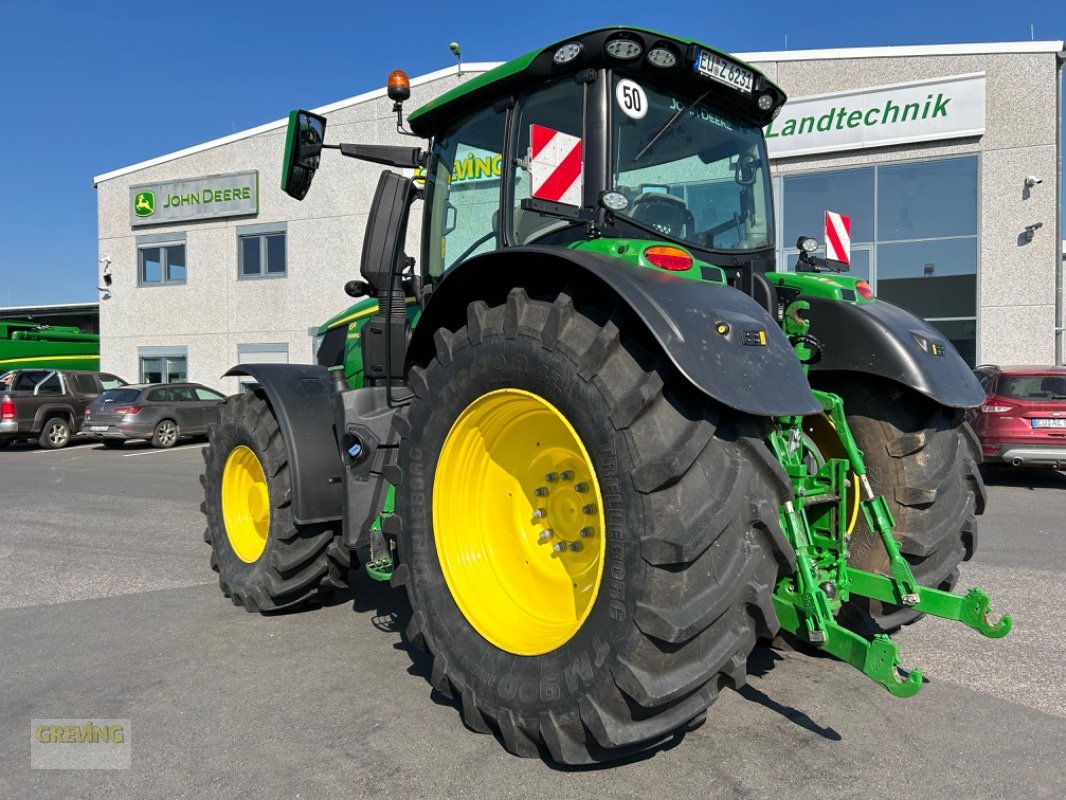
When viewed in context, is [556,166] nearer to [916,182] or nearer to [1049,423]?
[1049,423]

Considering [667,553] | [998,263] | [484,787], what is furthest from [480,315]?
[998,263]

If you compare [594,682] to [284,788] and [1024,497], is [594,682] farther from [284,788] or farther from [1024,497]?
[1024,497]

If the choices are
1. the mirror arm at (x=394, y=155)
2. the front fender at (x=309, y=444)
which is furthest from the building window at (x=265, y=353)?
the mirror arm at (x=394, y=155)

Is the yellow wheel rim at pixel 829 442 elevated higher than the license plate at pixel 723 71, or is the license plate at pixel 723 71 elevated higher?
the license plate at pixel 723 71

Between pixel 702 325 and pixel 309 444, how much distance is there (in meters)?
2.47

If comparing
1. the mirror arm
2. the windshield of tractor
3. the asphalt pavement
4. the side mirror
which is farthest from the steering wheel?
the asphalt pavement

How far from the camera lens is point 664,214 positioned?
11.0ft

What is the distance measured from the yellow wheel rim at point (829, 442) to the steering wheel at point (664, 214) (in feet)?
3.30

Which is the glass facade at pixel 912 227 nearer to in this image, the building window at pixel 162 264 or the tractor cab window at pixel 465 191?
the tractor cab window at pixel 465 191

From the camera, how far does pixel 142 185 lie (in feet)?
71.0

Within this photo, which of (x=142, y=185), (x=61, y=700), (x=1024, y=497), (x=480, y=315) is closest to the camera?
(x=480, y=315)

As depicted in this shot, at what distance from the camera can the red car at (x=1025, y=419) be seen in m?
9.98

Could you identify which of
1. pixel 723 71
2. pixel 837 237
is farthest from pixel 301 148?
pixel 837 237

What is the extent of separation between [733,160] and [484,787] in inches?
115
